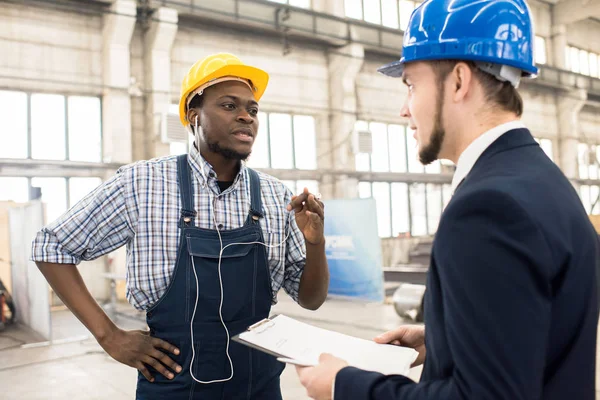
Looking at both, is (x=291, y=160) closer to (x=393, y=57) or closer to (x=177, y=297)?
(x=393, y=57)

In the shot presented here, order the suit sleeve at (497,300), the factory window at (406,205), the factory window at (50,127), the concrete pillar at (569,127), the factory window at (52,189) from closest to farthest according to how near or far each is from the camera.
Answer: the suit sleeve at (497,300)
the factory window at (52,189)
the factory window at (50,127)
the factory window at (406,205)
the concrete pillar at (569,127)

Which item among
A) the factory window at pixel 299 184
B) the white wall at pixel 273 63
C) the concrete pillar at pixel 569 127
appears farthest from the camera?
the concrete pillar at pixel 569 127

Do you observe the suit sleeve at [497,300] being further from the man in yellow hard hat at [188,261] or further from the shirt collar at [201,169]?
the shirt collar at [201,169]

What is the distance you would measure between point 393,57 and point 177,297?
611 inches

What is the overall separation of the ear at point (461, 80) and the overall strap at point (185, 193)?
117cm

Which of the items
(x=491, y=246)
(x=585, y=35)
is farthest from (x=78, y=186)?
(x=585, y=35)

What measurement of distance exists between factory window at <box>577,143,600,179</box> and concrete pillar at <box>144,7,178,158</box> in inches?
688

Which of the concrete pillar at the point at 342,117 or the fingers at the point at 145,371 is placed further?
the concrete pillar at the point at 342,117

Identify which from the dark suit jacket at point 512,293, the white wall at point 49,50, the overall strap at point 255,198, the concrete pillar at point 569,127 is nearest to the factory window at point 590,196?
the concrete pillar at point 569,127

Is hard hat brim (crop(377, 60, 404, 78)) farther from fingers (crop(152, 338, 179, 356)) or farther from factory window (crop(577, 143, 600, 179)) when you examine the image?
factory window (crop(577, 143, 600, 179))

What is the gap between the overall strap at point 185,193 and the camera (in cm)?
197

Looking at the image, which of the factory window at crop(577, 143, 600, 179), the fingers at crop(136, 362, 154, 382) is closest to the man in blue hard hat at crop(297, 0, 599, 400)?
the fingers at crop(136, 362, 154, 382)

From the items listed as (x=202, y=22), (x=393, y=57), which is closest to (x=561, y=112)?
(x=393, y=57)

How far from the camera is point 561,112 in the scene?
2059 cm
